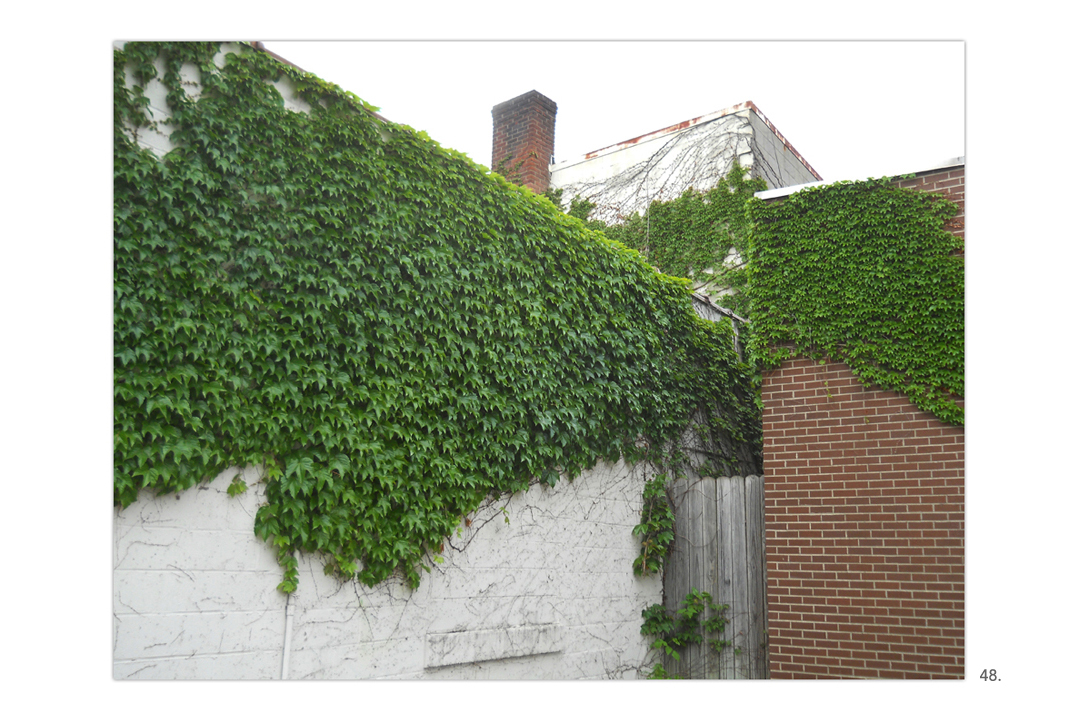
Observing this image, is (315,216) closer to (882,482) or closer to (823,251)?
(823,251)

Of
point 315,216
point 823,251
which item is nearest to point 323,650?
point 315,216

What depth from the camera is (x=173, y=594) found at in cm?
327

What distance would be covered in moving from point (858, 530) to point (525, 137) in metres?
7.40

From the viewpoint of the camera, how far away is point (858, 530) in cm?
491

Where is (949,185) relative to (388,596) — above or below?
above

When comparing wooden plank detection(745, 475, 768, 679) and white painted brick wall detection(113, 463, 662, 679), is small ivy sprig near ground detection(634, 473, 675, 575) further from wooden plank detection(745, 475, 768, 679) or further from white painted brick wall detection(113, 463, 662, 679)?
wooden plank detection(745, 475, 768, 679)

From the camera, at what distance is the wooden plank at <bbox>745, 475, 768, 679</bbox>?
5641 millimetres

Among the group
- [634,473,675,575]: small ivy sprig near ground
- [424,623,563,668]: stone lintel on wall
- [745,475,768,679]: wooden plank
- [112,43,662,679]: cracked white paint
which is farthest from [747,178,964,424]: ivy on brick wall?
[424,623,563,668]: stone lintel on wall

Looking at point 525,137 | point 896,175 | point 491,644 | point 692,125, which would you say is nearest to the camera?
point 491,644

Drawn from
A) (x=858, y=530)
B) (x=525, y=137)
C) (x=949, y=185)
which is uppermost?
(x=525, y=137)

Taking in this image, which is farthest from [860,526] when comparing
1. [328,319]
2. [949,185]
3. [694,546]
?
[328,319]

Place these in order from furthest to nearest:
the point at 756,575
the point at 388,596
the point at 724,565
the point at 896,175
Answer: the point at 724,565 → the point at 756,575 → the point at 896,175 → the point at 388,596

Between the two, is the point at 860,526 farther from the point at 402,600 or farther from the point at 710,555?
the point at 402,600
